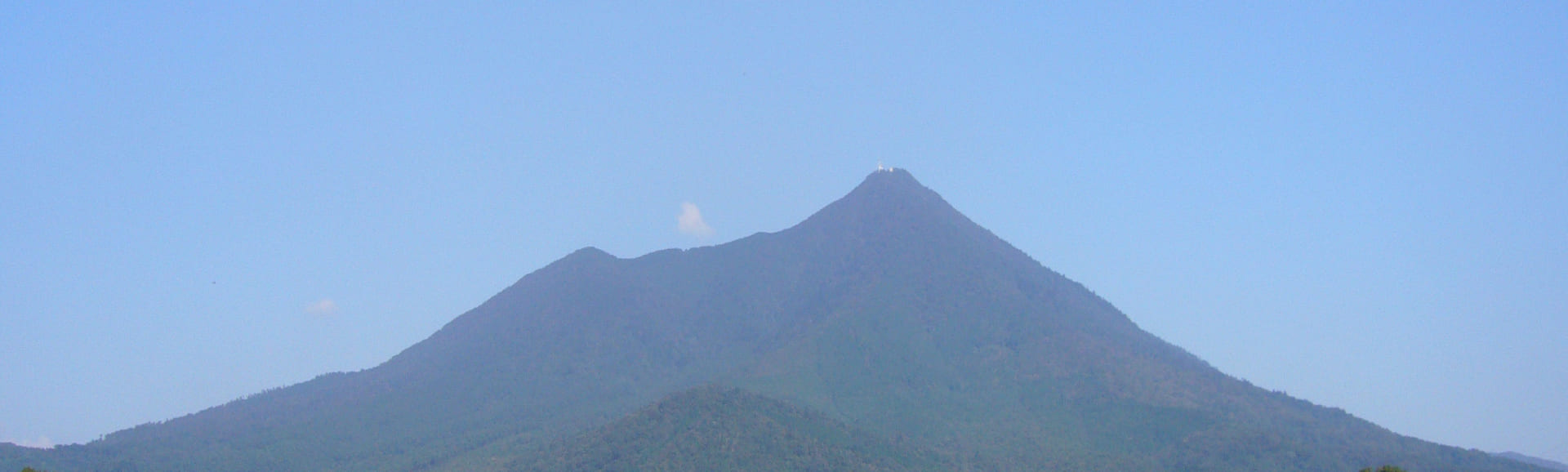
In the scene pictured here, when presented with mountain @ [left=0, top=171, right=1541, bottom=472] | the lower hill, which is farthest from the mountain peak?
the lower hill

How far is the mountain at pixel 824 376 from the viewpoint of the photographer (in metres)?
120

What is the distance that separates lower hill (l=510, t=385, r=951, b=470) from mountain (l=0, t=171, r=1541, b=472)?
0.74 metres

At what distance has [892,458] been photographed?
371 ft

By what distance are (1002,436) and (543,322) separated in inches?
2625

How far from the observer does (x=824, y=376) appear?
139 m

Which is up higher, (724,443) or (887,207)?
(887,207)

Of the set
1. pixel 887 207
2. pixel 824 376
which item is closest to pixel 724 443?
pixel 824 376

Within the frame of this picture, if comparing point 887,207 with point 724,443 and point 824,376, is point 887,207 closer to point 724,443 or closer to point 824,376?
point 824,376

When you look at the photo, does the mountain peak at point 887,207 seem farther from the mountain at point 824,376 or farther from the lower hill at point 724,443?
the lower hill at point 724,443

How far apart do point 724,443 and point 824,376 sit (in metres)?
33.2

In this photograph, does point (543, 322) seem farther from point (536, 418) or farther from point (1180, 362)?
point (1180, 362)

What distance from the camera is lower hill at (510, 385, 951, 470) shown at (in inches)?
4173

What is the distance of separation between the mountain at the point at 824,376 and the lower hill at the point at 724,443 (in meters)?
0.74

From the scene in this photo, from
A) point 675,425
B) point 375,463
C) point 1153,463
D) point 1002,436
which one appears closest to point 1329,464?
point 1153,463
